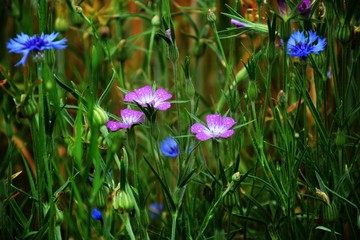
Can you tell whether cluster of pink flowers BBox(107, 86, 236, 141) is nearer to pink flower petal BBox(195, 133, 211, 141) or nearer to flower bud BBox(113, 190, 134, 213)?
pink flower petal BBox(195, 133, 211, 141)

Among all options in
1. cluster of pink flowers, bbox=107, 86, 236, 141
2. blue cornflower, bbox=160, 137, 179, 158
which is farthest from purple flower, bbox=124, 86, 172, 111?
blue cornflower, bbox=160, 137, 179, 158

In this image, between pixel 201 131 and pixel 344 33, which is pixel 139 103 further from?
pixel 344 33

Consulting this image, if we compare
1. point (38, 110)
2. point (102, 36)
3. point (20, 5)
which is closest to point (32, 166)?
point (20, 5)

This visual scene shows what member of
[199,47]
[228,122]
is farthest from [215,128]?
[199,47]

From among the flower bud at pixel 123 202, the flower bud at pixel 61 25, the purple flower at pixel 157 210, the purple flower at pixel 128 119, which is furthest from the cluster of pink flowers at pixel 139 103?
the purple flower at pixel 157 210

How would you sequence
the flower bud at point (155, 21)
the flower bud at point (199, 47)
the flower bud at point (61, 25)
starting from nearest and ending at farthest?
the flower bud at point (61, 25) → the flower bud at point (155, 21) → the flower bud at point (199, 47)

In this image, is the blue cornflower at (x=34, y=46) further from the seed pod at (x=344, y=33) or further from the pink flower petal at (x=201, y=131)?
the seed pod at (x=344, y=33)
